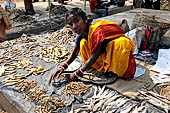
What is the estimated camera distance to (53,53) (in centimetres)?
388

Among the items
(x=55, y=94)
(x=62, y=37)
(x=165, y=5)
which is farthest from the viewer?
(x=165, y=5)

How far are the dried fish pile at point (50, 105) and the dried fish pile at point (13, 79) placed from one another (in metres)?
0.78

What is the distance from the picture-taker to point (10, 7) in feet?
27.2

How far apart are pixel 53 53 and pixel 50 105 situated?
1.82 m

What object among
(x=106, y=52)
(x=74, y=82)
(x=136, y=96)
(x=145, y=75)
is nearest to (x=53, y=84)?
(x=74, y=82)

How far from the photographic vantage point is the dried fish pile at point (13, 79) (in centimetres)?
279

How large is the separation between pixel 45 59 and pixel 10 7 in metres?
6.04

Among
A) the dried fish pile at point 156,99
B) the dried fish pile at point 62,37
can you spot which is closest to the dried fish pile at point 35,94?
the dried fish pile at point 156,99

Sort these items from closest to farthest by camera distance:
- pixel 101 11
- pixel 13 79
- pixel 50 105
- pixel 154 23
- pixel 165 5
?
pixel 50 105 < pixel 13 79 < pixel 154 23 < pixel 101 11 < pixel 165 5

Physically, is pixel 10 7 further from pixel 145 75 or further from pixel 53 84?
pixel 145 75

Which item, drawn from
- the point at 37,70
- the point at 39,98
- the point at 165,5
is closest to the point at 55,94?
the point at 39,98

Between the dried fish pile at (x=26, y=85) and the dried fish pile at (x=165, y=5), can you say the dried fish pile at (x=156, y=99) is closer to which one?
the dried fish pile at (x=26, y=85)

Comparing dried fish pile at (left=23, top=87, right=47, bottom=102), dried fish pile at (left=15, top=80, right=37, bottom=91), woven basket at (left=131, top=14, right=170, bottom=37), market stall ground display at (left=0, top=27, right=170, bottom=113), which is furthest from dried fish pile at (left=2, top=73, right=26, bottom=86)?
woven basket at (left=131, top=14, right=170, bottom=37)

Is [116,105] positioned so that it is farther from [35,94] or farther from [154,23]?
[154,23]
